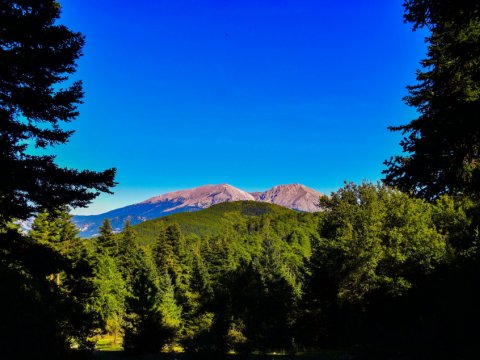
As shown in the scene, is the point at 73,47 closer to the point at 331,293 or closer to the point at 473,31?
the point at 473,31

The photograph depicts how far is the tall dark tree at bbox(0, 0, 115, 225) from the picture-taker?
8.74 m

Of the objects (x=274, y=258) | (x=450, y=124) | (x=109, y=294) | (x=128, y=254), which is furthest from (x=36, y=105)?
(x=128, y=254)

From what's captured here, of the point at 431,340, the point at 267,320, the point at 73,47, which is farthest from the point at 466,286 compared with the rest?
the point at 267,320

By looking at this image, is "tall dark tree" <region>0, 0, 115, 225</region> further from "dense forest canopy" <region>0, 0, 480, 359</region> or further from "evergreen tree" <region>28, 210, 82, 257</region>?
"evergreen tree" <region>28, 210, 82, 257</region>

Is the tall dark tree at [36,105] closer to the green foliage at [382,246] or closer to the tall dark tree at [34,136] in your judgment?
the tall dark tree at [34,136]

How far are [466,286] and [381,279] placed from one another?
53.8 ft

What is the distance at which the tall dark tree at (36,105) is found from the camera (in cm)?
874

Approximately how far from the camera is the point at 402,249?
87.8 ft

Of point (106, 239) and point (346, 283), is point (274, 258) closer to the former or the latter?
point (346, 283)

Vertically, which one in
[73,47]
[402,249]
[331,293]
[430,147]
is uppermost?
[73,47]

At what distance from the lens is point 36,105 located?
9391 mm

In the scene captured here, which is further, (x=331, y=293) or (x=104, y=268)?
(x=104, y=268)

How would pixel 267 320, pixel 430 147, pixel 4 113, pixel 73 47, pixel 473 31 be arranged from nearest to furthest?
1. pixel 430 147
2. pixel 4 113
3. pixel 73 47
4. pixel 473 31
5. pixel 267 320

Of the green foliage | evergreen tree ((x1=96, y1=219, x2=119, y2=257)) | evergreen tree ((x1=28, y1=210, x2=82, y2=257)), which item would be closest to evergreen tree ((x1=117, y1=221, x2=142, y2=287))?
evergreen tree ((x1=96, y1=219, x2=119, y2=257))
